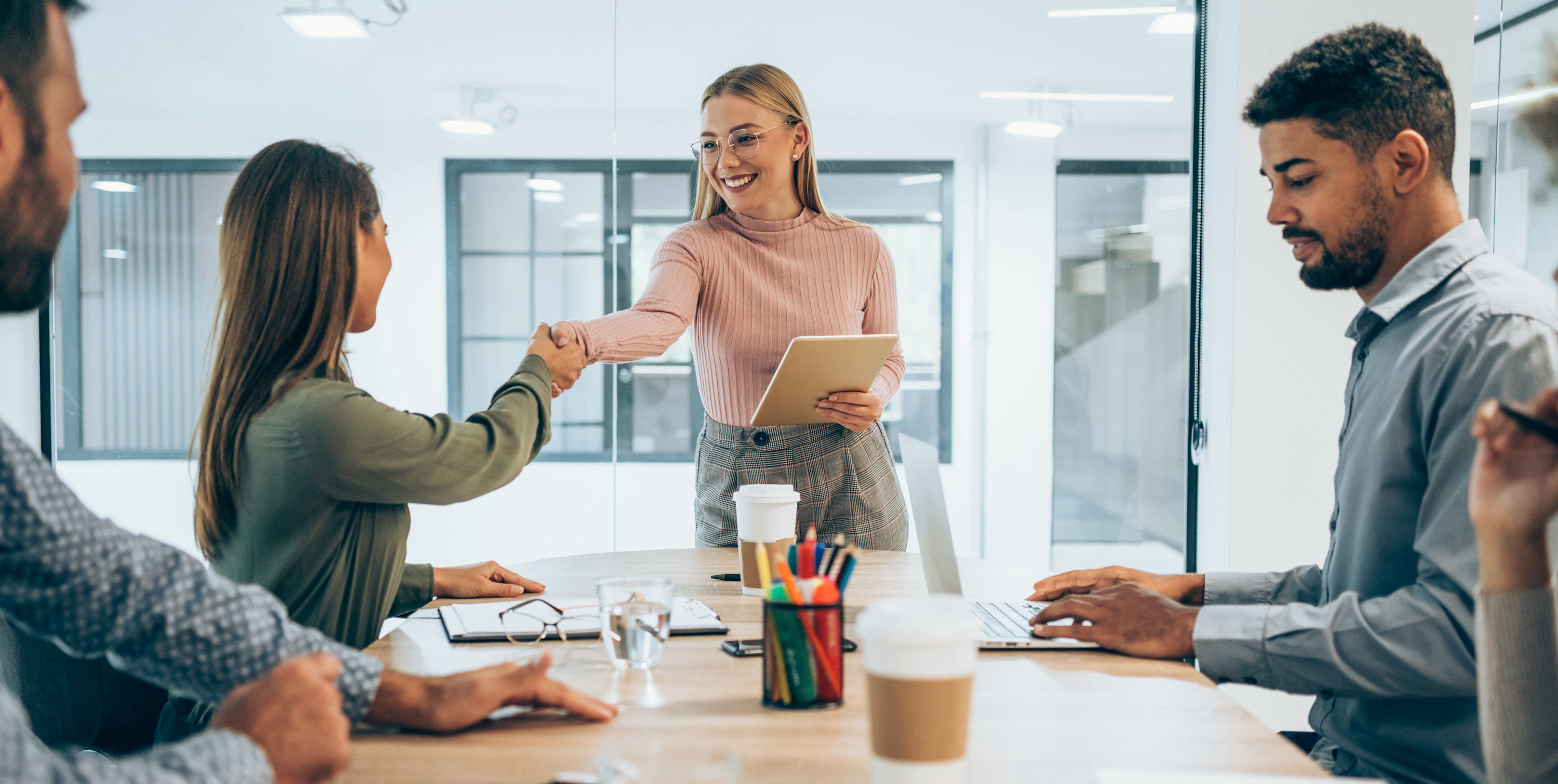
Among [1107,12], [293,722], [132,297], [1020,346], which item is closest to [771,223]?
[293,722]

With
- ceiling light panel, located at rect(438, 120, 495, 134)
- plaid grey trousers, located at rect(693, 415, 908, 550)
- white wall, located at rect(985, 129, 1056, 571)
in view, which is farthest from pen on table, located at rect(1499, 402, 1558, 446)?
ceiling light panel, located at rect(438, 120, 495, 134)

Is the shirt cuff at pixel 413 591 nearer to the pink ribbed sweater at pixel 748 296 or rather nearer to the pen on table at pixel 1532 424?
the pink ribbed sweater at pixel 748 296

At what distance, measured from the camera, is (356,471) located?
48.0 inches

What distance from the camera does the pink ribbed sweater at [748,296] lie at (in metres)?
1.94

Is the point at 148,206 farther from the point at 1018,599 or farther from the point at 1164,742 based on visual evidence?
the point at 1164,742

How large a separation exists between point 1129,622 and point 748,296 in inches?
41.7

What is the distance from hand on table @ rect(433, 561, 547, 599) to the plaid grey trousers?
0.46 m

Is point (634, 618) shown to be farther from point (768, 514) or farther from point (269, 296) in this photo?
point (269, 296)

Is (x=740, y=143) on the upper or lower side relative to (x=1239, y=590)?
upper

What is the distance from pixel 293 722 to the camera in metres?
0.72

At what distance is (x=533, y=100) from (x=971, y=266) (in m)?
Answer: 1.62

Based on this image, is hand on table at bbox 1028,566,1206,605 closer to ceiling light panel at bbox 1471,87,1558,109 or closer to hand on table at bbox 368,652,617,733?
hand on table at bbox 368,652,617,733

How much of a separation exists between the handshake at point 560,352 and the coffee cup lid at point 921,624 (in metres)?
1.05

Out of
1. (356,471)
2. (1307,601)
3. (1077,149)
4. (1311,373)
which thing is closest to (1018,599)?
(1307,601)
